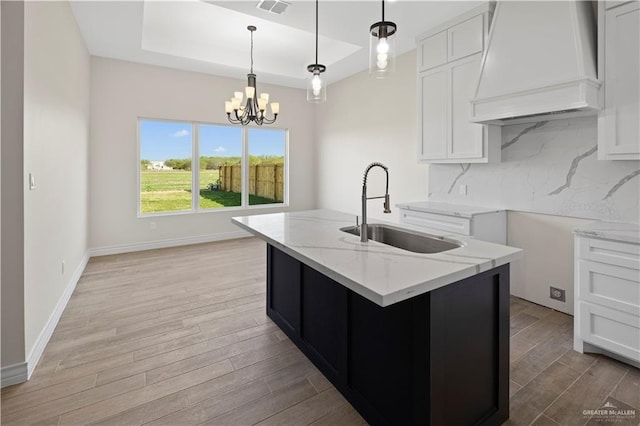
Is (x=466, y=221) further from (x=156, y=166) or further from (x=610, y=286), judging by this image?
(x=156, y=166)

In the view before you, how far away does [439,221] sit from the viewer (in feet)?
11.3

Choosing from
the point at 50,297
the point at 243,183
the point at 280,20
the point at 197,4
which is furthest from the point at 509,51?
the point at 243,183

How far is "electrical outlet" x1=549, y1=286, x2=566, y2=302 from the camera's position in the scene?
9.80 feet

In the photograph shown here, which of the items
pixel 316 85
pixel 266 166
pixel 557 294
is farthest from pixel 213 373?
pixel 266 166

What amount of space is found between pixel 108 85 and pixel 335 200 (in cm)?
419

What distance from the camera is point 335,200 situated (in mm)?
6461

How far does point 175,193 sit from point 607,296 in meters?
5.79

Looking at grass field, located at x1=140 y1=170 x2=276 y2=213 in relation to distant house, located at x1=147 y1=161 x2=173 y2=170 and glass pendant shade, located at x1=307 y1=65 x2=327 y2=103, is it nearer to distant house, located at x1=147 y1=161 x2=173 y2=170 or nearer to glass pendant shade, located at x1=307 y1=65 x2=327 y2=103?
distant house, located at x1=147 y1=161 x2=173 y2=170

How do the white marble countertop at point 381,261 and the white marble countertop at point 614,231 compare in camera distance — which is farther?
the white marble countertop at point 614,231

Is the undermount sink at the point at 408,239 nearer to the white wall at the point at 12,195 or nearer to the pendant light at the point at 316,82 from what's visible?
the pendant light at the point at 316,82

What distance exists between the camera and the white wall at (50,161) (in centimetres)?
212

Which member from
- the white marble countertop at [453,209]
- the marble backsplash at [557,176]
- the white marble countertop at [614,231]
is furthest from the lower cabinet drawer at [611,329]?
the white marble countertop at [453,209]

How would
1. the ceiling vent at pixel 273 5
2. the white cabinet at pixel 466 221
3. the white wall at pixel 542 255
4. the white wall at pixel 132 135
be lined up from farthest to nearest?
the white wall at pixel 132 135 → the ceiling vent at pixel 273 5 → the white cabinet at pixel 466 221 → the white wall at pixel 542 255

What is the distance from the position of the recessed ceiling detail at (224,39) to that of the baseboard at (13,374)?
153 inches
